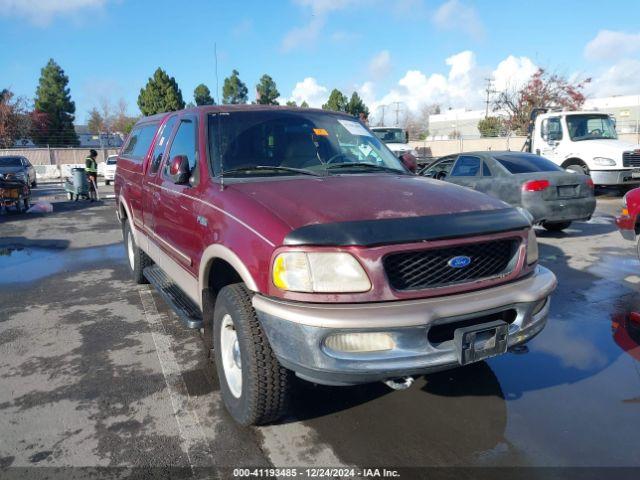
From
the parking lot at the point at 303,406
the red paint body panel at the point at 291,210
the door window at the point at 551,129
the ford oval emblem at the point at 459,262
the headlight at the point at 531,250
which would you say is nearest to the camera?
the red paint body panel at the point at 291,210

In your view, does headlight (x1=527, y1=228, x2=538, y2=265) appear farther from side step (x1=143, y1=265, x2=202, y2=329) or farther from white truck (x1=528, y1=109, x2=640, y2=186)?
white truck (x1=528, y1=109, x2=640, y2=186)

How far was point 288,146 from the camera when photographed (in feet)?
12.8

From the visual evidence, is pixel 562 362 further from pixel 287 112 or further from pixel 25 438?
pixel 25 438

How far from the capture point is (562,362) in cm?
392

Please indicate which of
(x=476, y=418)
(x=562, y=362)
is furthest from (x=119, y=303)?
(x=562, y=362)

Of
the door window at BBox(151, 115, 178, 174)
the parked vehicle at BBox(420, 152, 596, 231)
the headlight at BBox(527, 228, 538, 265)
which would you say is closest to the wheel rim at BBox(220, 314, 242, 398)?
the headlight at BBox(527, 228, 538, 265)

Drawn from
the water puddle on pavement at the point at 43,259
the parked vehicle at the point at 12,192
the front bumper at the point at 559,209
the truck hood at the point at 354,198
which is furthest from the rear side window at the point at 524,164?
the parked vehicle at the point at 12,192

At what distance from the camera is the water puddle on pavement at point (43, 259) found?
710 centimetres

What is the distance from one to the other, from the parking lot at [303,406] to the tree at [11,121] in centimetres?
4649

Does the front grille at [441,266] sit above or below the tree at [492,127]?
below

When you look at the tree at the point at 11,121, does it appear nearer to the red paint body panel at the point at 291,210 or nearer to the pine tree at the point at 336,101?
the pine tree at the point at 336,101

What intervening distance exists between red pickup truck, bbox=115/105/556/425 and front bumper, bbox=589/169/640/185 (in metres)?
11.3

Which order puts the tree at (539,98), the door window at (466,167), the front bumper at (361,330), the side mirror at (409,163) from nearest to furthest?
1. the front bumper at (361,330)
2. the side mirror at (409,163)
3. the door window at (466,167)
4. the tree at (539,98)

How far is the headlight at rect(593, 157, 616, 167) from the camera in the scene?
12.8m
